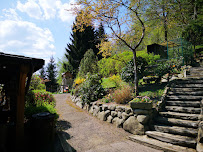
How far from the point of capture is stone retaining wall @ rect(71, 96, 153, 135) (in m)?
4.62

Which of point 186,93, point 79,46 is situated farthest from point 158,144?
point 79,46

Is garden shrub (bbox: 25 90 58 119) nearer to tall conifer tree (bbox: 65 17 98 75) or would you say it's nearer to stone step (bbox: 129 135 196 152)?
stone step (bbox: 129 135 196 152)

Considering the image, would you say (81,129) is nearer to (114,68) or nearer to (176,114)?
(176,114)

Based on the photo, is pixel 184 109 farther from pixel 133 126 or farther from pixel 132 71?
pixel 132 71

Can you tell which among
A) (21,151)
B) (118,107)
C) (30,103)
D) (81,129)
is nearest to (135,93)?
(118,107)

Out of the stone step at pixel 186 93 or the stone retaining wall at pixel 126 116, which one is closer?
the stone retaining wall at pixel 126 116

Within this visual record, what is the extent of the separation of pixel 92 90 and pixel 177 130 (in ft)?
16.7

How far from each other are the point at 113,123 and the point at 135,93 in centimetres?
187

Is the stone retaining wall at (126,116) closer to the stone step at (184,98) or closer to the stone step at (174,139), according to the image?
the stone step at (174,139)

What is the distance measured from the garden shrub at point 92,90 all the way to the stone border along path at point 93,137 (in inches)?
61.7

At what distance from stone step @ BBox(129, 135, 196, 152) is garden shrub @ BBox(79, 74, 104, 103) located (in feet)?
12.7

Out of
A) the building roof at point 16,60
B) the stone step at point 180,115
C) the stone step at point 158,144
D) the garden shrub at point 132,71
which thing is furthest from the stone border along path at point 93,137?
the garden shrub at point 132,71

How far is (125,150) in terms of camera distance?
3650 mm

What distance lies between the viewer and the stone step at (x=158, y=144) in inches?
134
